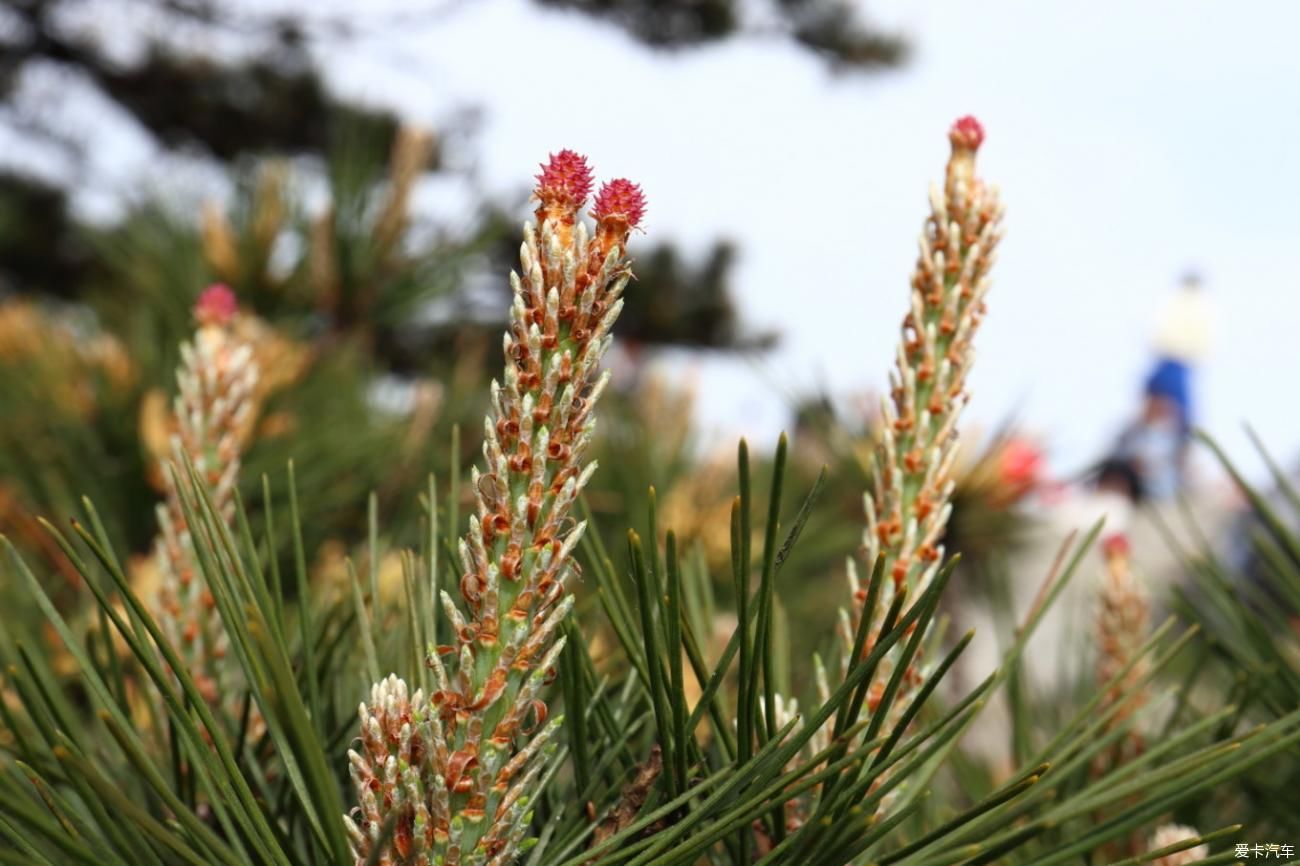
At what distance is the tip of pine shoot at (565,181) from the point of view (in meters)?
0.33

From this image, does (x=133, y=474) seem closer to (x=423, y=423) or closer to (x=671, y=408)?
(x=423, y=423)

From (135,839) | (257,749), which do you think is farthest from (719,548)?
(135,839)

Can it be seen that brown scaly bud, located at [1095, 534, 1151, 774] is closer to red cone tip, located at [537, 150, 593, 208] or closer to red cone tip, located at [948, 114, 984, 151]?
red cone tip, located at [948, 114, 984, 151]

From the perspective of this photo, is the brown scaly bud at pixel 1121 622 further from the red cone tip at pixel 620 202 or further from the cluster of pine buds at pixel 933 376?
the red cone tip at pixel 620 202

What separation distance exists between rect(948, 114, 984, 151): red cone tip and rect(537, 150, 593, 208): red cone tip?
17cm

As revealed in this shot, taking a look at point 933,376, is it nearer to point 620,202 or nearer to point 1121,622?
point 620,202

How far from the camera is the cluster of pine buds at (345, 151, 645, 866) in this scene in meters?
0.33

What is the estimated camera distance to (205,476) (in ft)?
1.90

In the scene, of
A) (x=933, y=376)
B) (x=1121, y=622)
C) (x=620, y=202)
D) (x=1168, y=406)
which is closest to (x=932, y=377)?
(x=933, y=376)

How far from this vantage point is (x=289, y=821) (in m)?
0.44

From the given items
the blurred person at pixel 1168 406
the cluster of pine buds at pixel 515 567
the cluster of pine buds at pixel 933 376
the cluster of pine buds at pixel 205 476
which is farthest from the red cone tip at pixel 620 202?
the blurred person at pixel 1168 406

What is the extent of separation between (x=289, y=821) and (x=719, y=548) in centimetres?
131

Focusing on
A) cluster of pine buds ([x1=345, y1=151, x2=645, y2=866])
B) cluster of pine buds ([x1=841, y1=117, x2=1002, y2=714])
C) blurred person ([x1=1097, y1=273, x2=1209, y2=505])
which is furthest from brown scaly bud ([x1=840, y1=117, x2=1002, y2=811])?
blurred person ([x1=1097, y1=273, x2=1209, y2=505])

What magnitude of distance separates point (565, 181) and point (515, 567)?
110 mm
